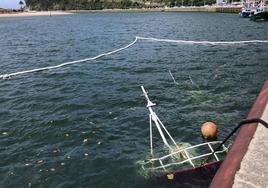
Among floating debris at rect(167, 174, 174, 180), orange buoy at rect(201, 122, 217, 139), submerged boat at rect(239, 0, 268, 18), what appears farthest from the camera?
submerged boat at rect(239, 0, 268, 18)

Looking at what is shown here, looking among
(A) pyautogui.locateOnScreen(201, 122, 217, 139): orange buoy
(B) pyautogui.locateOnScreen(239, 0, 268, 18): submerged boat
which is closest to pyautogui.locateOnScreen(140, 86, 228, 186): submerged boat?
(A) pyautogui.locateOnScreen(201, 122, 217, 139): orange buoy

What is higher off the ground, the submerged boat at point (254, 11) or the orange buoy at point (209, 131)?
the submerged boat at point (254, 11)

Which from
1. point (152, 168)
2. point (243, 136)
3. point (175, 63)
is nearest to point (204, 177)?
point (152, 168)

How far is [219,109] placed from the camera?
1673 centimetres

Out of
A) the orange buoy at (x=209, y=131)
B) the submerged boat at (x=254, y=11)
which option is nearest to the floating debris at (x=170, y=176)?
the orange buoy at (x=209, y=131)

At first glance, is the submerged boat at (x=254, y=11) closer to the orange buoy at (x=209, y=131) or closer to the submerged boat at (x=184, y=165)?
the orange buoy at (x=209, y=131)

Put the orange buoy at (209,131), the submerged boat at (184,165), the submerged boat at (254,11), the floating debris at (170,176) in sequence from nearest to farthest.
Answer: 1. the submerged boat at (184,165)
2. the floating debris at (170,176)
3. the orange buoy at (209,131)
4. the submerged boat at (254,11)

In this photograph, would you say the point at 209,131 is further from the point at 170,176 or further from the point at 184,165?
the point at 170,176

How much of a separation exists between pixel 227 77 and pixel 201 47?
15291 millimetres

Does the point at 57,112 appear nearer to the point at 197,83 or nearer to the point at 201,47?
the point at 197,83

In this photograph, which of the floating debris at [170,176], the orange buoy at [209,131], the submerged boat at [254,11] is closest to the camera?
the floating debris at [170,176]

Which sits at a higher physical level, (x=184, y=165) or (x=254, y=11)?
(x=254, y=11)

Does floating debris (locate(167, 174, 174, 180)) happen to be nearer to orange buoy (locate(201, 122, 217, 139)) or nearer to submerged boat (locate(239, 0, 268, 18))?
orange buoy (locate(201, 122, 217, 139))

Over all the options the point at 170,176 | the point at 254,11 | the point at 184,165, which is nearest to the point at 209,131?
the point at 184,165
